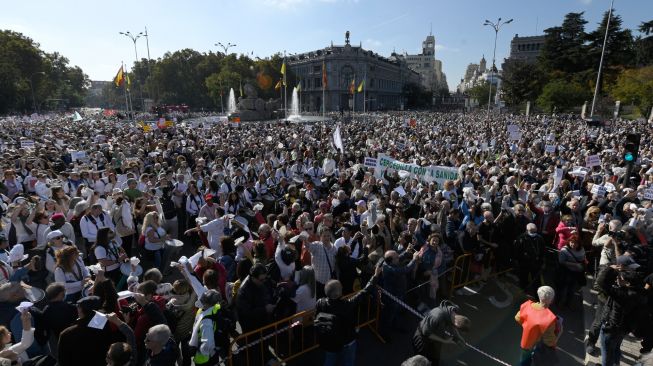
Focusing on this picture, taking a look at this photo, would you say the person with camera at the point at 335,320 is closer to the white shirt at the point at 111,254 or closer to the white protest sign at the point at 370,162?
the white shirt at the point at 111,254

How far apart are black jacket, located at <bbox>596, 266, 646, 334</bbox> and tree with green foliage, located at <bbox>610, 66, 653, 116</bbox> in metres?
45.8

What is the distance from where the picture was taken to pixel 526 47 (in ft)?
369

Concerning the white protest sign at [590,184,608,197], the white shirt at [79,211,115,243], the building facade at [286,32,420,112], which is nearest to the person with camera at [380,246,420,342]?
the white shirt at [79,211,115,243]

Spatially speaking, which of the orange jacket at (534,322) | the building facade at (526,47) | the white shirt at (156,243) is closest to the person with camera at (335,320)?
the orange jacket at (534,322)

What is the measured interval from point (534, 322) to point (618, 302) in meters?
1.29

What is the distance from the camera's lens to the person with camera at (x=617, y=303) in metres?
4.37

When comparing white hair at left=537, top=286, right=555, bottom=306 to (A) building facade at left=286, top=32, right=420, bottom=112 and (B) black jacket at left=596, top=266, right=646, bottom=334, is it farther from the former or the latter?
(A) building facade at left=286, top=32, right=420, bottom=112

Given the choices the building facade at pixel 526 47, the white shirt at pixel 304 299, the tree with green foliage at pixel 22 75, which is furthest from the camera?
the building facade at pixel 526 47

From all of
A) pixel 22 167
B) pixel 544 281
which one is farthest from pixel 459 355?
pixel 22 167

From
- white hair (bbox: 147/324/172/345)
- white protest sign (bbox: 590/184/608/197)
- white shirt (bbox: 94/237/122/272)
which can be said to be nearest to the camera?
white hair (bbox: 147/324/172/345)

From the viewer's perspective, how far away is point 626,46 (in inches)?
2247

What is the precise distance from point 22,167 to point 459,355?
12040 mm

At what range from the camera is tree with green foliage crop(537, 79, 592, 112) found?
49.3 meters

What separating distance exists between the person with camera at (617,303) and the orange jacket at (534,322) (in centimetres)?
111
